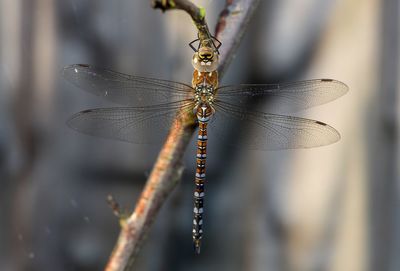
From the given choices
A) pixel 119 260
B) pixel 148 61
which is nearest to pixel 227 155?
pixel 148 61

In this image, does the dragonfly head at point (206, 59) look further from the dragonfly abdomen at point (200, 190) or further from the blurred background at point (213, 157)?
the blurred background at point (213, 157)

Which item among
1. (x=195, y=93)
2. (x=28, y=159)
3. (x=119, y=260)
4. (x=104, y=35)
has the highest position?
(x=104, y=35)

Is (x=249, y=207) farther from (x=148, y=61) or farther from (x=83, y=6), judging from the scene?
(x=83, y=6)

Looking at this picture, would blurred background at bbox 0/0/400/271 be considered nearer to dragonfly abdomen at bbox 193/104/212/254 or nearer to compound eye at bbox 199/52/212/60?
dragonfly abdomen at bbox 193/104/212/254

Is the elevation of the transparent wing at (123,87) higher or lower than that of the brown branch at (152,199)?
higher

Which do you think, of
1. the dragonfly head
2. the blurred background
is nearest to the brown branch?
the dragonfly head

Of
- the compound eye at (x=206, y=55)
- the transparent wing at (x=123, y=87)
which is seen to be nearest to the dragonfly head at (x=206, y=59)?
the compound eye at (x=206, y=55)

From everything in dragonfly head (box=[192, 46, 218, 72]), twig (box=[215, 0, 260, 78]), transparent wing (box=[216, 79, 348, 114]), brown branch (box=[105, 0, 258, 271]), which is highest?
twig (box=[215, 0, 260, 78])
